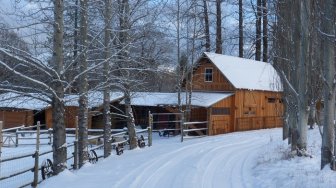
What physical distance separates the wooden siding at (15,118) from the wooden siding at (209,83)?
13771 mm

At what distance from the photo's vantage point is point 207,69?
3525 cm

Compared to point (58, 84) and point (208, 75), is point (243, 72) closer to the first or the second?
point (208, 75)

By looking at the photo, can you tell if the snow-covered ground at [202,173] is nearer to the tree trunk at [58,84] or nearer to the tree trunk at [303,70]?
the tree trunk at [303,70]

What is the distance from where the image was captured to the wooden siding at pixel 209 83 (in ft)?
112

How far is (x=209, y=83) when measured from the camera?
115 feet

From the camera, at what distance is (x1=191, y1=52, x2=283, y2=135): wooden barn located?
32094 millimetres

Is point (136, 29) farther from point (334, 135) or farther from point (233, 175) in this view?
point (334, 135)

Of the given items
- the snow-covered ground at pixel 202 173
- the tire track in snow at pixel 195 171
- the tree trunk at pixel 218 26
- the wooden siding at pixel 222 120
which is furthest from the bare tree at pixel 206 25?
the snow-covered ground at pixel 202 173

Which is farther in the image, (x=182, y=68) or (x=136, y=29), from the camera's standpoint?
(x=182, y=68)

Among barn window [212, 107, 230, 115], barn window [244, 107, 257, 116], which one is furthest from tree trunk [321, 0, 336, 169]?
barn window [244, 107, 257, 116]

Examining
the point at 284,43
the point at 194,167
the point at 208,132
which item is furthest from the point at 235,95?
the point at 194,167

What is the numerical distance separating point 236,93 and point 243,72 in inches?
155

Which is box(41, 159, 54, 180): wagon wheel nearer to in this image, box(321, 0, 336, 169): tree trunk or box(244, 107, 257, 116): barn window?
box(321, 0, 336, 169): tree trunk

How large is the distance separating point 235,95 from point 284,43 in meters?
17.3
